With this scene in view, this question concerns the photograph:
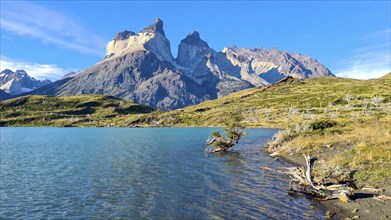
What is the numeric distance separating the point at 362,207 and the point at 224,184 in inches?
649

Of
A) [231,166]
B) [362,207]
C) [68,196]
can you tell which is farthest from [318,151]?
[68,196]

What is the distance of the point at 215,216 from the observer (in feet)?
85.0

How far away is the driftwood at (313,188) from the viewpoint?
28.5 metres

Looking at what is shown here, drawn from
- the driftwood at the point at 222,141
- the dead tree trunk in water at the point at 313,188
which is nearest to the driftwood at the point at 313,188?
the dead tree trunk in water at the point at 313,188

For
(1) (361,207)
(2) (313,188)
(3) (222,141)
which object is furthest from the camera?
(3) (222,141)

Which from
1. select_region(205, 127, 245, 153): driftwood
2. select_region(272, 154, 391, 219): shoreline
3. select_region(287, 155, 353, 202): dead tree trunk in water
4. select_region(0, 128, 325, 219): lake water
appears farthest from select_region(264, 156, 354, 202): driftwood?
select_region(205, 127, 245, 153): driftwood

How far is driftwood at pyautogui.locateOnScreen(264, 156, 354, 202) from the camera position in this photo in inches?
1121

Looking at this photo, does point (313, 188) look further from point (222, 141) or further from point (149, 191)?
point (222, 141)

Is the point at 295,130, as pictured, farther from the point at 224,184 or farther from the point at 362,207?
the point at 362,207

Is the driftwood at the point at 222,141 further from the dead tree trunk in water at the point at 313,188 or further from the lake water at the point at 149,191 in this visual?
the dead tree trunk in water at the point at 313,188

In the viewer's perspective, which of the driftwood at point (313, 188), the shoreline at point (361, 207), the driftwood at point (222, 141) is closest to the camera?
the shoreline at point (361, 207)

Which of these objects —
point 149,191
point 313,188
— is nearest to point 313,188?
point 313,188

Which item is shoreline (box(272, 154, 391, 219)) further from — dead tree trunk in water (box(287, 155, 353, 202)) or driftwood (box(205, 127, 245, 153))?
driftwood (box(205, 127, 245, 153))

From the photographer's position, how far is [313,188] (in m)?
31.1
